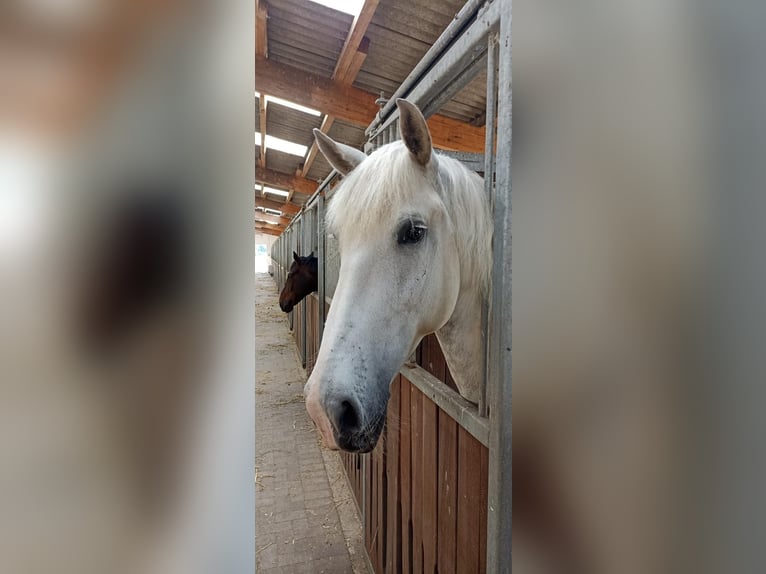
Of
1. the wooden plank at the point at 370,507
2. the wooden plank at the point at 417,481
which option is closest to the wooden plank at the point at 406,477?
the wooden plank at the point at 417,481

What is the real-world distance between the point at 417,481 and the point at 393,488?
30 cm

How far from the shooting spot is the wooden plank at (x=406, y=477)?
1329 mm

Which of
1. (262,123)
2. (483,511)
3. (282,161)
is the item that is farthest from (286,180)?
(483,511)

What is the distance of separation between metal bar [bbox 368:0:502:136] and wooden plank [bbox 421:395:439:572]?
94 cm

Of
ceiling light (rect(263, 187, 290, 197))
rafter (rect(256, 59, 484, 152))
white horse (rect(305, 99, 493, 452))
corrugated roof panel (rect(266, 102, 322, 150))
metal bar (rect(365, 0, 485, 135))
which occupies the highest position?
ceiling light (rect(263, 187, 290, 197))

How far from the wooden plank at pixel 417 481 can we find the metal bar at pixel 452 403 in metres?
0.07

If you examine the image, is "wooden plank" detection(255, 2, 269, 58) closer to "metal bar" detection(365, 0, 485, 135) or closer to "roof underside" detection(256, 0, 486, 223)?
"roof underside" detection(256, 0, 486, 223)

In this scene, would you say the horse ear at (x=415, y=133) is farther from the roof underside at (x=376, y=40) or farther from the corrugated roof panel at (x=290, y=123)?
the corrugated roof panel at (x=290, y=123)

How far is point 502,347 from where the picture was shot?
0.61 metres

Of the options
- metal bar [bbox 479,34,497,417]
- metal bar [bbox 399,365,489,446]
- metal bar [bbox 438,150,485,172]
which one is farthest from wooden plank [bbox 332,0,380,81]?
metal bar [bbox 399,365,489,446]

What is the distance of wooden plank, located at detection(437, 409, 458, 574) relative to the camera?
38.2 inches

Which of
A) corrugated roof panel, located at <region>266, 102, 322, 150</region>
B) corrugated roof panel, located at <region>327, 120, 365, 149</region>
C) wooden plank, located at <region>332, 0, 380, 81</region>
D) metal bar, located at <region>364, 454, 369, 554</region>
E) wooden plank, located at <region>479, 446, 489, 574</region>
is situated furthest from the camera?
corrugated roof panel, located at <region>266, 102, 322, 150</region>
